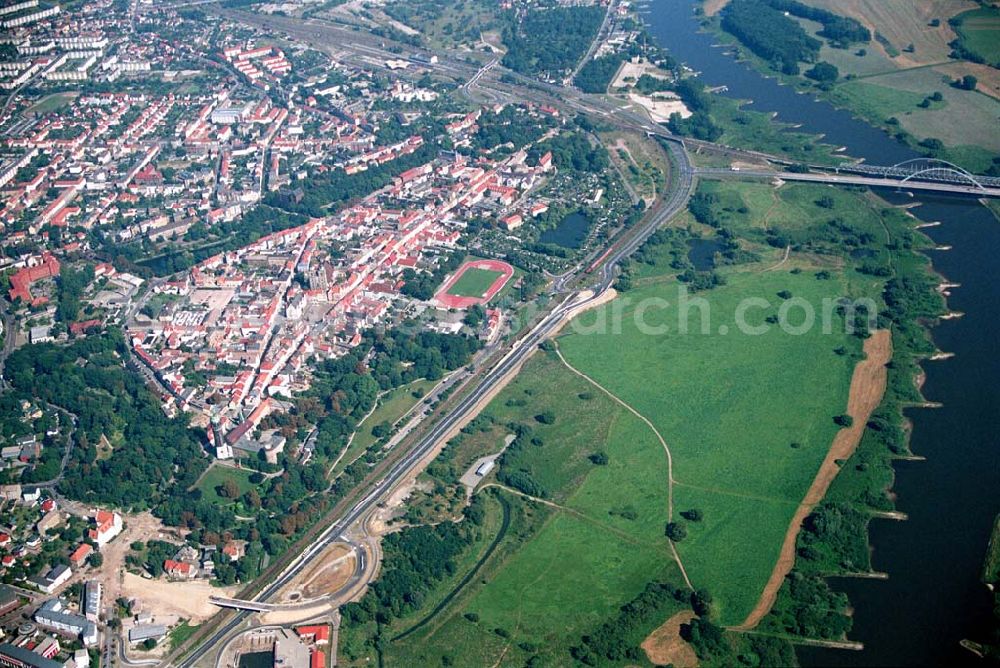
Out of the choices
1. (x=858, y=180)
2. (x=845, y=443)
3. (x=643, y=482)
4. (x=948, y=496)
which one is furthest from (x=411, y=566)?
(x=858, y=180)

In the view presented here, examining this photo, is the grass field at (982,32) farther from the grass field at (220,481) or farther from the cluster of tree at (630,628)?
the grass field at (220,481)

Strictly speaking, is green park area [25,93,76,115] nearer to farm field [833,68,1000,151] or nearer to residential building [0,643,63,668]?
residential building [0,643,63,668]

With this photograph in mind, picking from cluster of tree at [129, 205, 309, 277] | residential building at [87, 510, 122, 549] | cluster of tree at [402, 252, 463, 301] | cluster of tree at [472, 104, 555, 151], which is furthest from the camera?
cluster of tree at [472, 104, 555, 151]

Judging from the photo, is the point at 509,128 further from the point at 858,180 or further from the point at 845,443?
the point at 845,443

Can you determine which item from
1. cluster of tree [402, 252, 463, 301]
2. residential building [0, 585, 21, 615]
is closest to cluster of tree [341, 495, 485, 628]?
residential building [0, 585, 21, 615]

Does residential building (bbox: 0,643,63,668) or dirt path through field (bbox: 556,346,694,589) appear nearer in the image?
residential building (bbox: 0,643,63,668)

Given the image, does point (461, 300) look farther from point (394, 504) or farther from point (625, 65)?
point (625, 65)

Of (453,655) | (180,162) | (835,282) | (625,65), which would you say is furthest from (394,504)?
(625,65)
